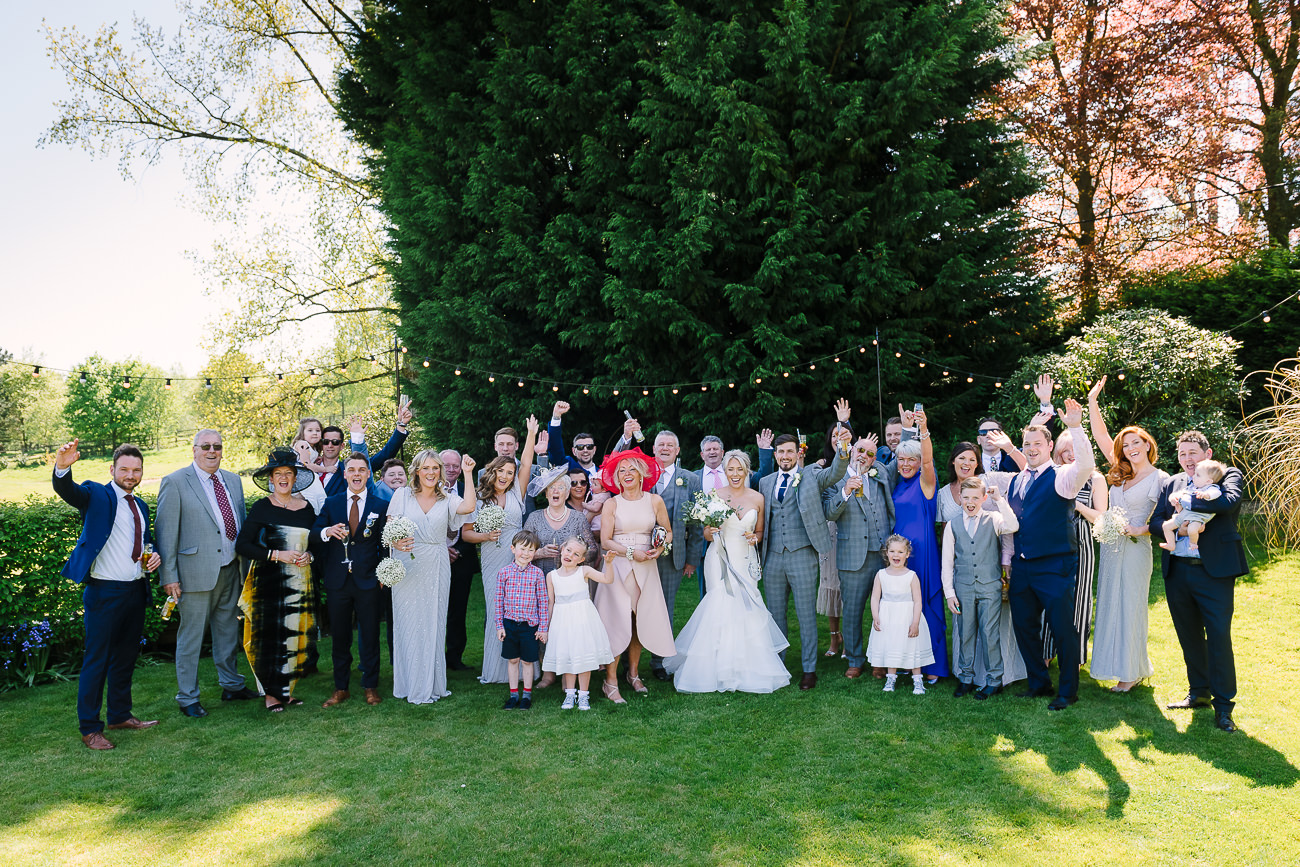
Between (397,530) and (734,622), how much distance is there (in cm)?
273

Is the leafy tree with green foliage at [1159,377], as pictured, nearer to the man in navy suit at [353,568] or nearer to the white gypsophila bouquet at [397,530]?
the white gypsophila bouquet at [397,530]

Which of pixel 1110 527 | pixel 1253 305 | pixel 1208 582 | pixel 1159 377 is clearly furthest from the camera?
pixel 1253 305

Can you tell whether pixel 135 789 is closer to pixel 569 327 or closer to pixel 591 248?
pixel 569 327

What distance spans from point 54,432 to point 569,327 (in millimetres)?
49517

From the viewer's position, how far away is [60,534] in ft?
22.9

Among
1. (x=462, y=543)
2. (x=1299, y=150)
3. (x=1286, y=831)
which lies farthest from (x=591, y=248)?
(x=1299, y=150)

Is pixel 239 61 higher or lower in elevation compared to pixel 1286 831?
higher

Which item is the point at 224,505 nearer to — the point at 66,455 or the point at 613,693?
the point at 66,455

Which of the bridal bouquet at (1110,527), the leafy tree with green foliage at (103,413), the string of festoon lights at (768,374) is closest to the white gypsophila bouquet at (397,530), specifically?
the bridal bouquet at (1110,527)

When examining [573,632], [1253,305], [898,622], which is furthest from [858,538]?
[1253,305]

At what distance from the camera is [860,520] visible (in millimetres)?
6688

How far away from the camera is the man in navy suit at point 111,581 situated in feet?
17.8

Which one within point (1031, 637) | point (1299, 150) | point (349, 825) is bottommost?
point (349, 825)

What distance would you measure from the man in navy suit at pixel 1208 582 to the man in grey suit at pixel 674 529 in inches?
137
